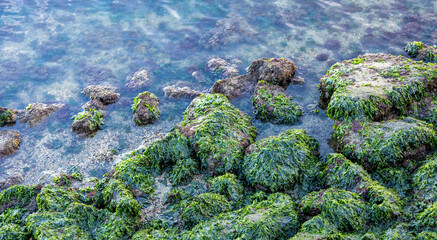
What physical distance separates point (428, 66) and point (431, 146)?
2.16 metres

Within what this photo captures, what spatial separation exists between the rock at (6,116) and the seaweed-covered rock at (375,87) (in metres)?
6.21

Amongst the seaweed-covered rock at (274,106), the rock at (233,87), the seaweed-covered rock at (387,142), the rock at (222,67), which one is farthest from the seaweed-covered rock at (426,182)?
the rock at (222,67)

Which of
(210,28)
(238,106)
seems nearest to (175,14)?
(210,28)

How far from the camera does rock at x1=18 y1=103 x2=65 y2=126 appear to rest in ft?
22.1

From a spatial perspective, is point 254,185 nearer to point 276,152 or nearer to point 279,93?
point 276,152

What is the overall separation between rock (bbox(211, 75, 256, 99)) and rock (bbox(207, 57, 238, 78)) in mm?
464

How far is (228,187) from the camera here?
187 inches

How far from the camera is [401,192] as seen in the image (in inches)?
176

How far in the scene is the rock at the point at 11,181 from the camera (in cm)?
542

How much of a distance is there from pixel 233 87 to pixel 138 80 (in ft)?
7.55

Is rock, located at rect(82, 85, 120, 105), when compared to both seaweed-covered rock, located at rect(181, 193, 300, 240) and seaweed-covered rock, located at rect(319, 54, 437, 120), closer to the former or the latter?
seaweed-covered rock, located at rect(181, 193, 300, 240)

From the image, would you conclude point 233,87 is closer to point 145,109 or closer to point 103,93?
point 145,109

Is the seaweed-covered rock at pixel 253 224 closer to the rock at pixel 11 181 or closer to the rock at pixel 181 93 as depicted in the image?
the rock at pixel 11 181

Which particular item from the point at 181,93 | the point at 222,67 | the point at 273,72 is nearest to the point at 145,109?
the point at 181,93
